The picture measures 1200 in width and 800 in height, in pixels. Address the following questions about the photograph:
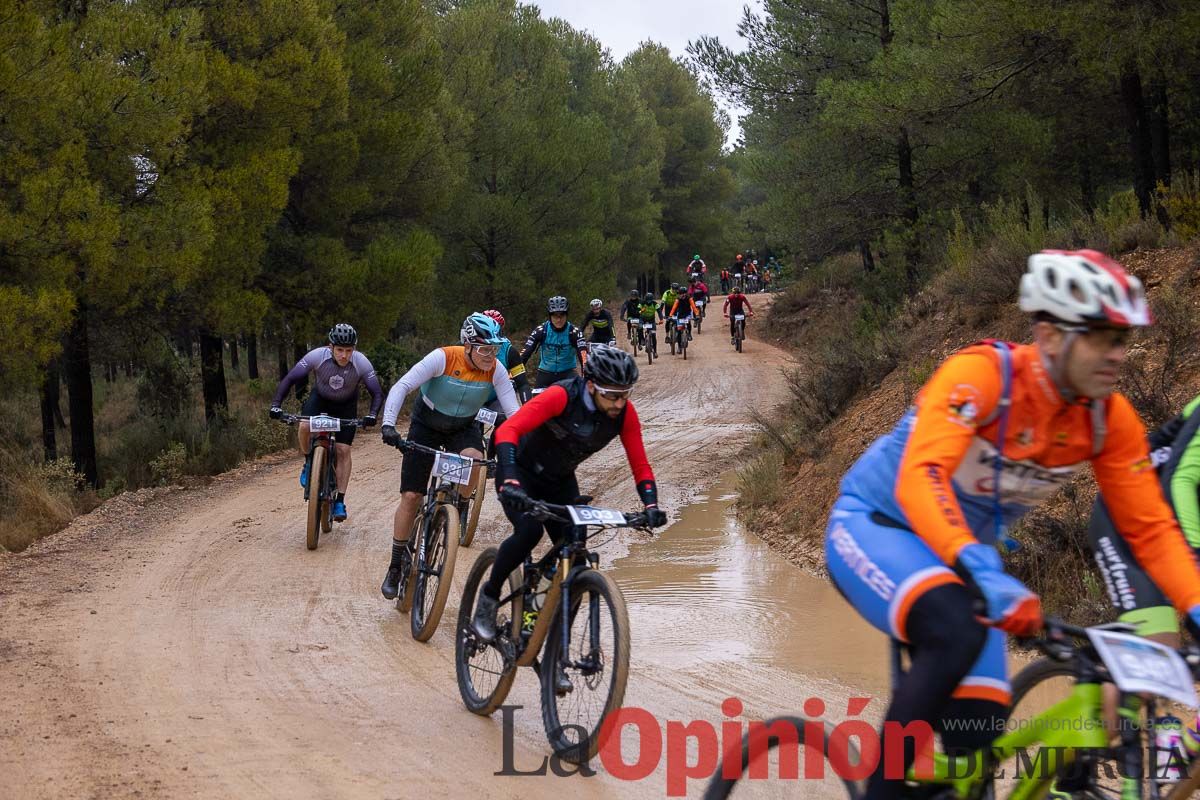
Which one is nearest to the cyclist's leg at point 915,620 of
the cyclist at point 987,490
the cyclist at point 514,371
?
the cyclist at point 987,490

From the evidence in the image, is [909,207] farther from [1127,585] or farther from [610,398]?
[1127,585]

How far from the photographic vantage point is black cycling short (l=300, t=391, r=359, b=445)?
458 inches

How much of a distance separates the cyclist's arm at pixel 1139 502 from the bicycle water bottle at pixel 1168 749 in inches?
13.8

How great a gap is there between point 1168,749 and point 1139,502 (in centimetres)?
72

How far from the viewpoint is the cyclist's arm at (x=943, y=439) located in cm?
321

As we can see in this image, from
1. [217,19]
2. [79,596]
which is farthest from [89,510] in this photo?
[217,19]

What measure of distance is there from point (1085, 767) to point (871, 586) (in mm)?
730

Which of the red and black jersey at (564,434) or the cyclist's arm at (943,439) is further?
the red and black jersey at (564,434)

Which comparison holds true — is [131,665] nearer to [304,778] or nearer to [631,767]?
[304,778]

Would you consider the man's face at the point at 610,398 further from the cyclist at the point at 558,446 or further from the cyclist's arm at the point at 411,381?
the cyclist's arm at the point at 411,381

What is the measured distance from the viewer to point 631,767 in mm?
5473

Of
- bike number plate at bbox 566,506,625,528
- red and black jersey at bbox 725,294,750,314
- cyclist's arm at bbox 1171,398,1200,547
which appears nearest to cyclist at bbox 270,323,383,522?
bike number plate at bbox 566,506,625,528

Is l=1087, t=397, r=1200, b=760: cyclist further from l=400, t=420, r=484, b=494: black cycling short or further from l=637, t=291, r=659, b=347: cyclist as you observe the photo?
l=637, t=291, r=659, b=347: cyclist

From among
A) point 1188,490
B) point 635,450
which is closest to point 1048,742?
point 1188,490
